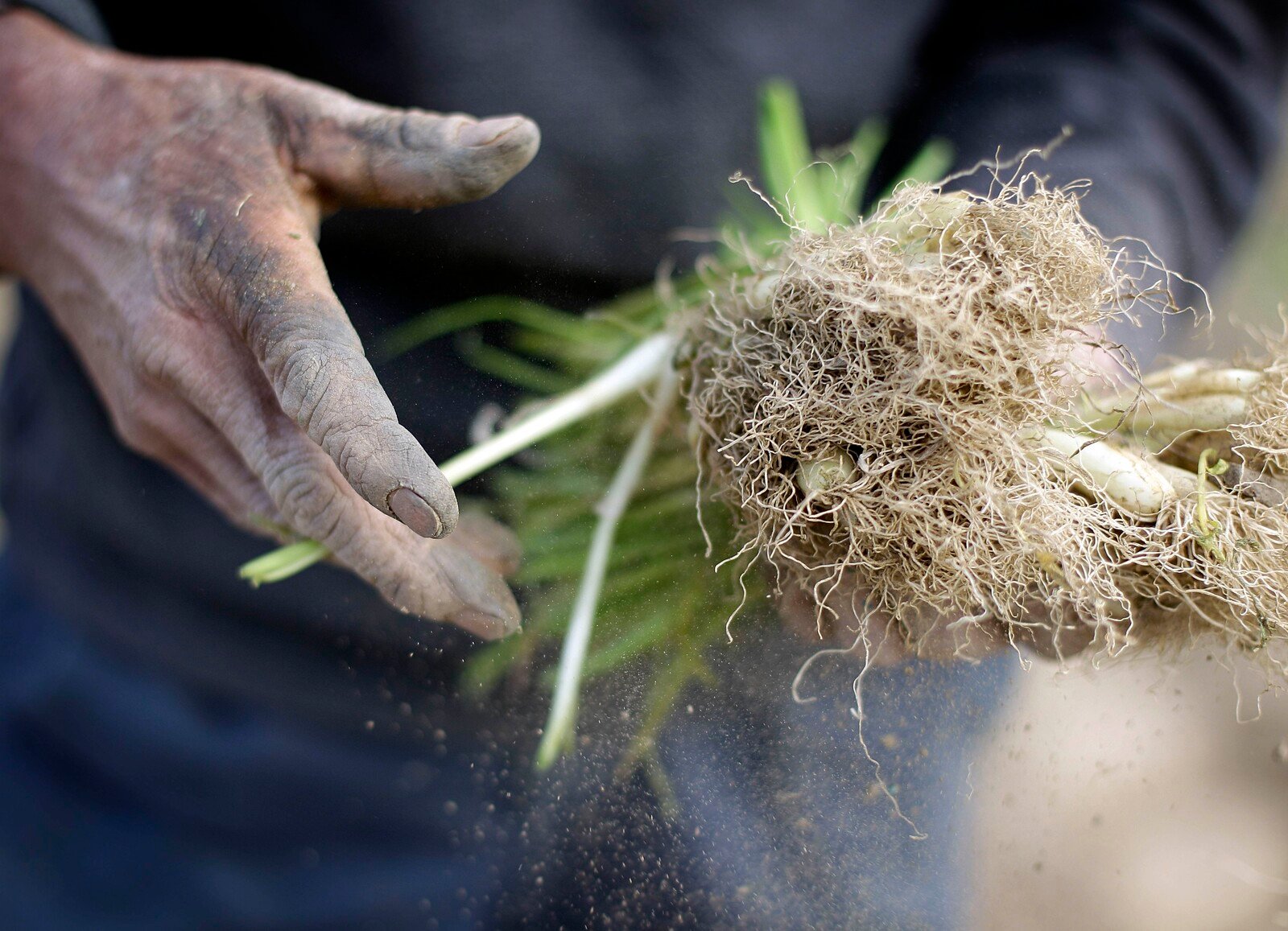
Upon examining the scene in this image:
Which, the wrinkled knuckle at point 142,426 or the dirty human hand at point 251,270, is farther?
the wrinkled knuckle at point 142,426

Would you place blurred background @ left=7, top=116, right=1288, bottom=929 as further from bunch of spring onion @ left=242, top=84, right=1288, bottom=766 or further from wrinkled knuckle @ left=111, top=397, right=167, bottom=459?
wrinkled knuckle @ left=111, top=397, right=167, bottom=459

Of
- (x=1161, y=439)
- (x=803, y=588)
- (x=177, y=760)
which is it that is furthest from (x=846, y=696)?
(x=177, y=760)

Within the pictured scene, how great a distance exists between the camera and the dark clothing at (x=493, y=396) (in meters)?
0.45

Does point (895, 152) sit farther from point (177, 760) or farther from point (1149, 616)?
point (177, 760)

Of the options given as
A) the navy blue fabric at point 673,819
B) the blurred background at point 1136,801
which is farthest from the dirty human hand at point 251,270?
the blurred background at point 1136,801

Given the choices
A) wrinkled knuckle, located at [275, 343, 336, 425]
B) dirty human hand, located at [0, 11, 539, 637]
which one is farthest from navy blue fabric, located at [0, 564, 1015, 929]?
Result: wrinkled knuckle, located at [275, 343, 336, 425]

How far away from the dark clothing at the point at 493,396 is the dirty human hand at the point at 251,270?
3 centimetres

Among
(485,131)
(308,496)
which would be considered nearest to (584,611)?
(308,496)

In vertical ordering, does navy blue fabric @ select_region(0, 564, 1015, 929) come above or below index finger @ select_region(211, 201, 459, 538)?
below

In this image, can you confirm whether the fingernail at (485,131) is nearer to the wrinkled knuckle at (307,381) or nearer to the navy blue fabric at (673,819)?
the wrinkled knuckle at (307,381)

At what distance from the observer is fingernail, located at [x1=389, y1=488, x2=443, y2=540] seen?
37 centimetres

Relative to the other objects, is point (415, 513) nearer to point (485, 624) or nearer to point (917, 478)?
point (485, 624)

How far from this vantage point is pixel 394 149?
481mm

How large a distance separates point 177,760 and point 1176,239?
3.89ft
